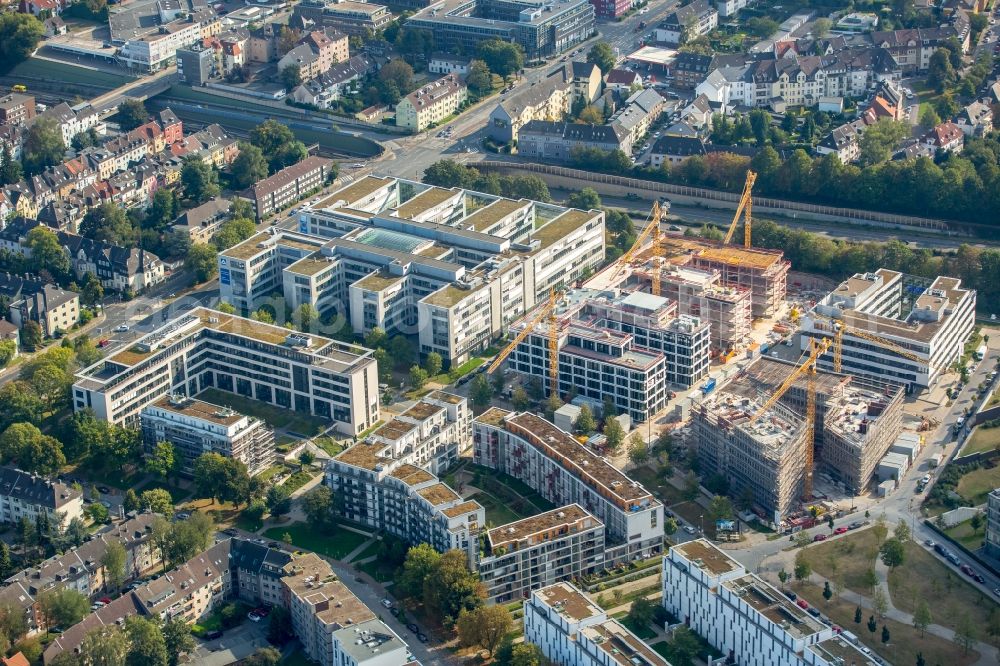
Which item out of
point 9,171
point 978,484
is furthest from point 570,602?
point 9,171

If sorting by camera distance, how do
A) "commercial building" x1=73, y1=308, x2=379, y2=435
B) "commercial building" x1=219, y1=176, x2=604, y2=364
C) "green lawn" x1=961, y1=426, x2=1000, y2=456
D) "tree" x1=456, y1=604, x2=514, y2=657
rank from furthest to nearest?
"commercial building" x1=219, y1=176, x2=604, y2=364 < "commercial building" x1=73, y1=308, x2=379, y2=435 < "green lawn" x1=961, y1=426, x2=1000, y2=456 < "tree" x1=456, y1=604, x2=514, y2=657

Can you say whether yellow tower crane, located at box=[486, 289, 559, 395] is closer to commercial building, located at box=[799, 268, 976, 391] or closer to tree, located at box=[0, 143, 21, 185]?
commercial building, located at box=[799, 268, 976, 391]

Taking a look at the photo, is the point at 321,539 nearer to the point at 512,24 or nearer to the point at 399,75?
the point at 399,75

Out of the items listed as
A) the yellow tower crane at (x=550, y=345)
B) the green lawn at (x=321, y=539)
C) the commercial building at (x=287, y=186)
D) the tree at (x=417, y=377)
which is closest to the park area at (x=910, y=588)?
the yellow tower crane at (x=550, y=345)

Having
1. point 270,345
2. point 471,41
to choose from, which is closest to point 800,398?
point 270,345

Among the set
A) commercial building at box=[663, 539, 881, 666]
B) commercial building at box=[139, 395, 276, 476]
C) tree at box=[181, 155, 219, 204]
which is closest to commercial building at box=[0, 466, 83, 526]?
commercial building at box=[139, 395, 276, 476]
